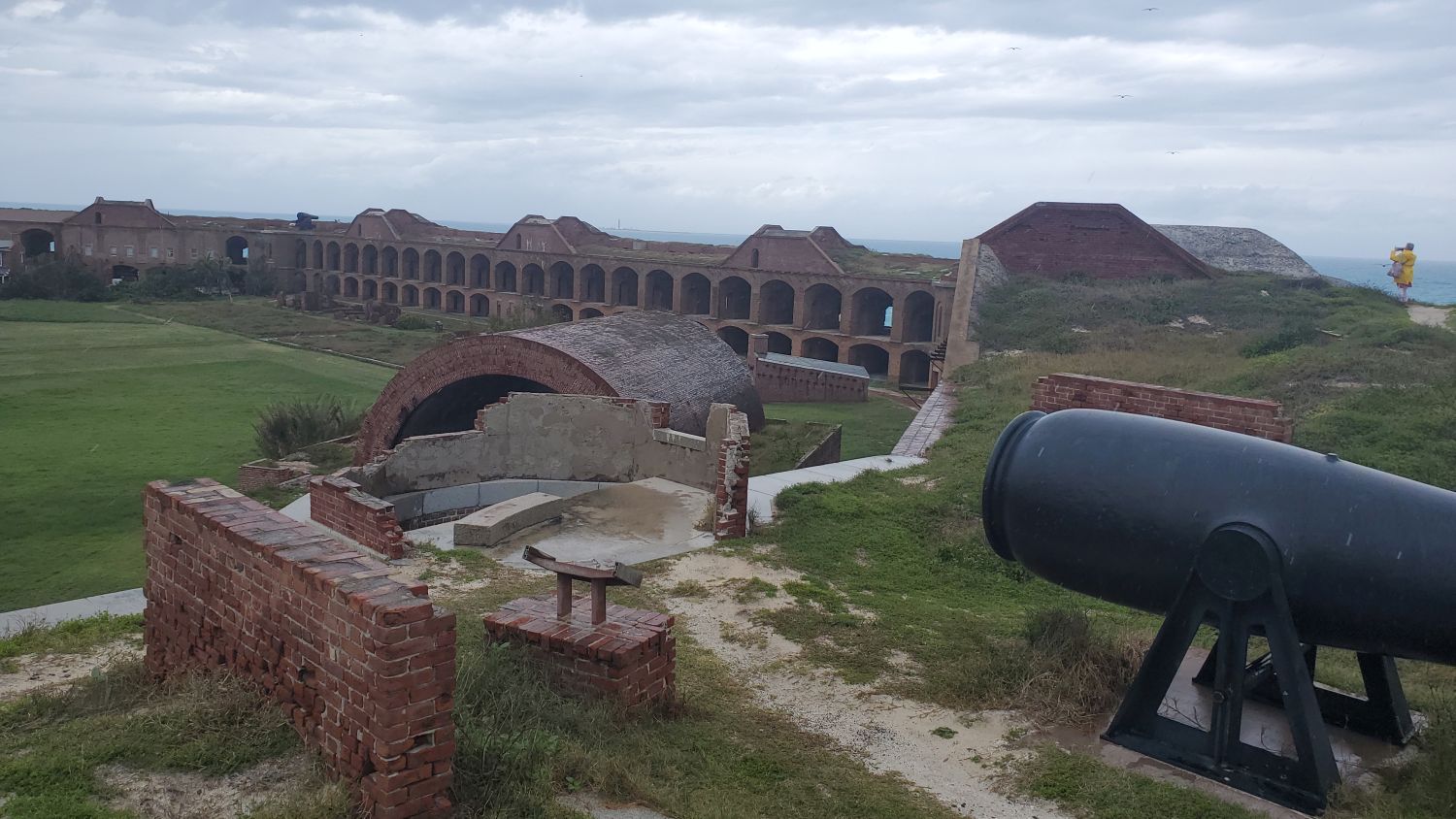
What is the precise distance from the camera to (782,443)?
1527 centimetres

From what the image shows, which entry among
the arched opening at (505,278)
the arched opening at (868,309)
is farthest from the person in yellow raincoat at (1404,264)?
the arched opening at (505,278)

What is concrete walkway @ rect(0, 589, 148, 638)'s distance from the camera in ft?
24.7

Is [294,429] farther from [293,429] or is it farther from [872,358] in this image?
[872,358]

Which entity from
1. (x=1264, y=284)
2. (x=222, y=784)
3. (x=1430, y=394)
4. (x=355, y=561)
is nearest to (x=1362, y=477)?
(x=355, y=561)

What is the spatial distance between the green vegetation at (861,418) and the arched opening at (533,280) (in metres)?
24.7

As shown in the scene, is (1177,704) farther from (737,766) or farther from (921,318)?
(921,318)

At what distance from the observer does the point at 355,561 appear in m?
3.84

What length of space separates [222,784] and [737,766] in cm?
193

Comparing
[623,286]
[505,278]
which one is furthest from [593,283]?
[505,278]

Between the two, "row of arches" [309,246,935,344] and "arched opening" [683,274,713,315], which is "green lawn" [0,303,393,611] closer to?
"row of arches" [309,246,935,344]

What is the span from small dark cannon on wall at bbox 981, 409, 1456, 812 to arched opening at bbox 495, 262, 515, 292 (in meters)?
46.2

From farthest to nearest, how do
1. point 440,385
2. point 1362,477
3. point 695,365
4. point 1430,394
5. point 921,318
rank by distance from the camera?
point 921,318
point 695,365
point 440,385
point 1430,394
point 1362,477

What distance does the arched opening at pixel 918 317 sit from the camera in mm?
35219

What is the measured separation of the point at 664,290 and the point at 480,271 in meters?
11.1
